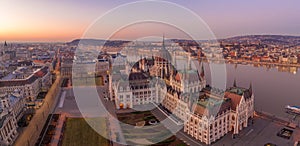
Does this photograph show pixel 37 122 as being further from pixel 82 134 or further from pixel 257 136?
pixel 257 136

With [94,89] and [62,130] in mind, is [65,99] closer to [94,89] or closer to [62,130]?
[94,89]

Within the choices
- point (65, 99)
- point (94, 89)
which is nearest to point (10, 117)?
point (65, 99)

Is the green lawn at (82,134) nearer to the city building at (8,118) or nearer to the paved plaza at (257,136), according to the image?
the city building at (8,118)

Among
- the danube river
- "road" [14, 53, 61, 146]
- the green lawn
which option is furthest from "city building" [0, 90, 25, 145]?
the danube river

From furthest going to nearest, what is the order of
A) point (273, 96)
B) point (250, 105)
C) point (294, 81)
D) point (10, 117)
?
point (294, 81)
point (273, 96)
point (250, 105)
point (10, 117)

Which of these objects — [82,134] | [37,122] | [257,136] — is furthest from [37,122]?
[257,136]

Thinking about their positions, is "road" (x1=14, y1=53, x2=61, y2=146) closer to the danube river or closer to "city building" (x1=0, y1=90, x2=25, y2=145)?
"city building" (x1=0, y1=90, x2=25, y2=145)
